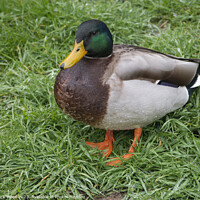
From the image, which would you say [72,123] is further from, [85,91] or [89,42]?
[89,42]

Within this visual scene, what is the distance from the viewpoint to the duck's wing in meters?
2.72

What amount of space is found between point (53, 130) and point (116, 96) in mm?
939

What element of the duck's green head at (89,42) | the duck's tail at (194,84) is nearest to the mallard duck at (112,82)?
A: the duck's green head at (89,42)

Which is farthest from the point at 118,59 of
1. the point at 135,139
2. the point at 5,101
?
the point at 5,101

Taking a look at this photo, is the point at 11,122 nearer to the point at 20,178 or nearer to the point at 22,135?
the point at 22,135

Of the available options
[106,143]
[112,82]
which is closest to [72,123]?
[106,143]

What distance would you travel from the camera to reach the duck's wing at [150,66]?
2.72 meters

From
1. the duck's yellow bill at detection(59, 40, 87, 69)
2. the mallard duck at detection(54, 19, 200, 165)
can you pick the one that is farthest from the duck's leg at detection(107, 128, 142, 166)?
the duck's yellow bill at detection(59, 40, 87, 69)

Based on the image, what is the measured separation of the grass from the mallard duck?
268 millimetres

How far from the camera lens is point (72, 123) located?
132 inches

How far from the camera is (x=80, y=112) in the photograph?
2764mm

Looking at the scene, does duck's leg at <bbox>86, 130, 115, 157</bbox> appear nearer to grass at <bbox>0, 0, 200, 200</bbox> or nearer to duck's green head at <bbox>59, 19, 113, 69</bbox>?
grass at <bbox>0, 0, 200, 200</bbox>

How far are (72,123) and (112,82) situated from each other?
0.90 meters

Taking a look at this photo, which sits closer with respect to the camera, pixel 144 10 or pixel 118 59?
pixel 118 59
